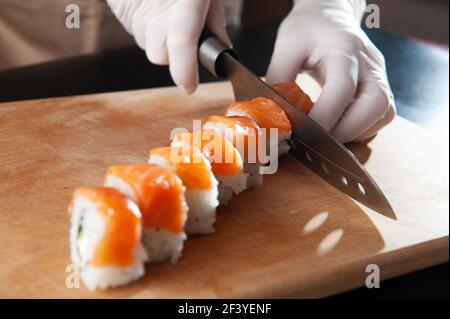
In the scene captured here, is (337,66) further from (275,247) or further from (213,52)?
(275,247)

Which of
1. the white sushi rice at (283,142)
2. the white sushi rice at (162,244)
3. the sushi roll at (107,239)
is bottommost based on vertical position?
the white sushi rice at (283,142)

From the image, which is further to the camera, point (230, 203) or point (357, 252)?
point (230, 203)

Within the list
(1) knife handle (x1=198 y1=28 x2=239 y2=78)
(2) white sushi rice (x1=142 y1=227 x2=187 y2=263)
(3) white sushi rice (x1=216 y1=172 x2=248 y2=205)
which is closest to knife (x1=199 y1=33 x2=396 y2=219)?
(1) knife handle (x1=198 y1=28 x2=239 y2=78)

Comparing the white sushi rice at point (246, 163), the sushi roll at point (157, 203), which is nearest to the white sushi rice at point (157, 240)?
the sushi roll at point (157, 203)

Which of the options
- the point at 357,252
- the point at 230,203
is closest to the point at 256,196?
the point at 230,203

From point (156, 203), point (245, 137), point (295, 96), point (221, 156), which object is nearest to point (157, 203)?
point (156, 203)

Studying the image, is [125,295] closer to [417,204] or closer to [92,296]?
[92,296]

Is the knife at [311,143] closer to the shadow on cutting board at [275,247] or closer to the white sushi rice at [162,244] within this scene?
the shadow on cutting board at [275,247]
